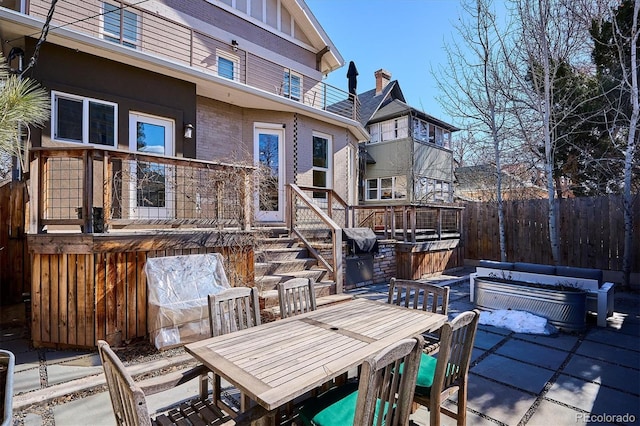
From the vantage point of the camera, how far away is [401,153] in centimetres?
1602

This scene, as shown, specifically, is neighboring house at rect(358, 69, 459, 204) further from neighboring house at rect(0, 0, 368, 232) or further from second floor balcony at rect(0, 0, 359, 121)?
second floor balcony at rect(0, 0, 359, 121)

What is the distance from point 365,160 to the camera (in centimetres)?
1694

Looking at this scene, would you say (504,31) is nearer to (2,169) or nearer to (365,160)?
(365,160)

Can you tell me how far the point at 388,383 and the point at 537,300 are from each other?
4662 millimetres

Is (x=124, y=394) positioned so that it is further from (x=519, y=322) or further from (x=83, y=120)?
(x=83, y=120)

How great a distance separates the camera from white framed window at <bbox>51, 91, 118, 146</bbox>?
5.82 metres

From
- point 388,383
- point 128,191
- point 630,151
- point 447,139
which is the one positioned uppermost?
point 447,139

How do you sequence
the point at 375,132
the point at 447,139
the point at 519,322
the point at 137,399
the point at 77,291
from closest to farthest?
the point at 137,399 → the point at 77,291 → the point at 519,322 → the point at 375,132 → the point at 447,139

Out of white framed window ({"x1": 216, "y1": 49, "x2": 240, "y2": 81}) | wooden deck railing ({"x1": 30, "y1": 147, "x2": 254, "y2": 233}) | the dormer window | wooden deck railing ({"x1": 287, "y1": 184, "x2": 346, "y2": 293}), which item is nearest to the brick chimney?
the dormer window

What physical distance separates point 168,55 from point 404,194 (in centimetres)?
1159

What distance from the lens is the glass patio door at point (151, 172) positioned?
19.5 feet

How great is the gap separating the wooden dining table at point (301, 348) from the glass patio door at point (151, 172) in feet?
13.7

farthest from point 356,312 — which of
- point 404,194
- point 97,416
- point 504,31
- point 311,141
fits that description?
point 404,194

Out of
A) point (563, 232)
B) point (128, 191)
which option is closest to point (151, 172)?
point (128, 191)
